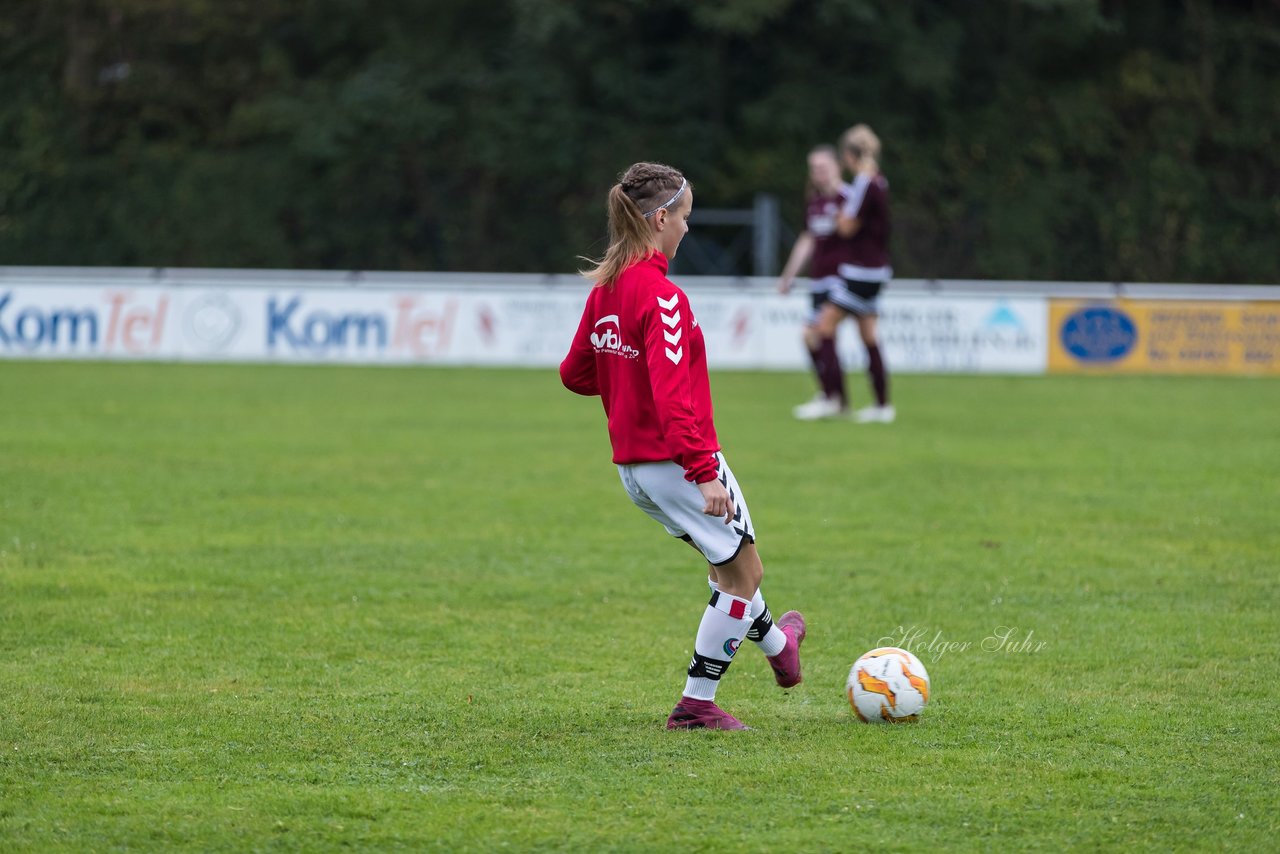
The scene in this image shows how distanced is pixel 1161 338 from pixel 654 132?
45.5 ft

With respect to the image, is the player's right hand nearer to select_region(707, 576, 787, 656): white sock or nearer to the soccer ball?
select_region(707, 576, 787, 656): white sock

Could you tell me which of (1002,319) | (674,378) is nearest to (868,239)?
(1002,319)

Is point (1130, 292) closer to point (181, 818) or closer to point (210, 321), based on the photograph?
point (210, 321)

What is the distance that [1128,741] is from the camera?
16.1 feet

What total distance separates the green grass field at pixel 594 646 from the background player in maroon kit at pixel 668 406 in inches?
13.5

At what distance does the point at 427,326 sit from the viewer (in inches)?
837

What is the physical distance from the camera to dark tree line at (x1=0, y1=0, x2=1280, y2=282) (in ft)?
105

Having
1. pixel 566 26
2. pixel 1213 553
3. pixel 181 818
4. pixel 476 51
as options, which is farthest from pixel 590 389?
pixel 476 51

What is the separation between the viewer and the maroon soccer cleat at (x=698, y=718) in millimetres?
5020

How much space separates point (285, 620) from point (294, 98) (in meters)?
28.8

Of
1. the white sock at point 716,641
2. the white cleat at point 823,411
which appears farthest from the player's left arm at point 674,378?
the white cleat at point 823,411

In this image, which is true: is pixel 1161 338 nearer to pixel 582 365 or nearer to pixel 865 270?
pixel 865 270

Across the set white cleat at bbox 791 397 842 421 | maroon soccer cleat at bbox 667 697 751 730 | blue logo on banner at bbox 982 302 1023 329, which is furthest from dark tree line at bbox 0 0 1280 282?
maroon soccer cleat at bbox 667 697 751 730
